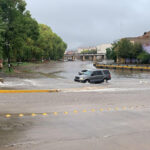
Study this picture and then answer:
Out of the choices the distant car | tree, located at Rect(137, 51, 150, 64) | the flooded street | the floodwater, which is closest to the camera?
the flooded street

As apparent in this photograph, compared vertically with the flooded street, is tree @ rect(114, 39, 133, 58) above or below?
above

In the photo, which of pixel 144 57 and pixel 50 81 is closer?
pixel 50 81

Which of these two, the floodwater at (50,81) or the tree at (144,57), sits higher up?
the tree at (144,57)

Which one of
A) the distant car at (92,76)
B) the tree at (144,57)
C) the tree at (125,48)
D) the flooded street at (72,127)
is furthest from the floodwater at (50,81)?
the tree at (125,48)

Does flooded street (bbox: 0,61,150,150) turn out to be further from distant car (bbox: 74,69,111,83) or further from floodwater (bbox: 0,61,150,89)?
distant car (bbox: 74,69,111,83)

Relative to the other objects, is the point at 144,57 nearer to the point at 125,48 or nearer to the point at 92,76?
the point at 125,48

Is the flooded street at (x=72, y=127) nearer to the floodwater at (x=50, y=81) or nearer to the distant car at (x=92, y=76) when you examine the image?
the floodwater at (x=50, y=81)

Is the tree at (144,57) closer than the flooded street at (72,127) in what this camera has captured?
No

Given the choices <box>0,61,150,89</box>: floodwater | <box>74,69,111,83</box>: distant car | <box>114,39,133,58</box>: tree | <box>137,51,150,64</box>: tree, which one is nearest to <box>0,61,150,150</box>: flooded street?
<box>0,61,150,89</box>: floodwater

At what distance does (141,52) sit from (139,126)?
85.3m

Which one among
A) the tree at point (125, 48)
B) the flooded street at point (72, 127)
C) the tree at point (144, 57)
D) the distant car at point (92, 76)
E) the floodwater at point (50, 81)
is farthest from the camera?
the tree at point (125, 48)

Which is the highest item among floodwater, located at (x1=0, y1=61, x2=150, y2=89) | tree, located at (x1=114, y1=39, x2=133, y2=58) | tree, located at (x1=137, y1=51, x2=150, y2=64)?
tree, located at (x1=114, y1=39, x2=133, y2=58)

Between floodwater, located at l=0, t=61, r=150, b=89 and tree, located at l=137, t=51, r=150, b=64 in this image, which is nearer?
floodwater, located at l=0, t=61, r=150, b=89

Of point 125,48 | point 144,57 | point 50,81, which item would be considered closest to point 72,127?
point 50,81
